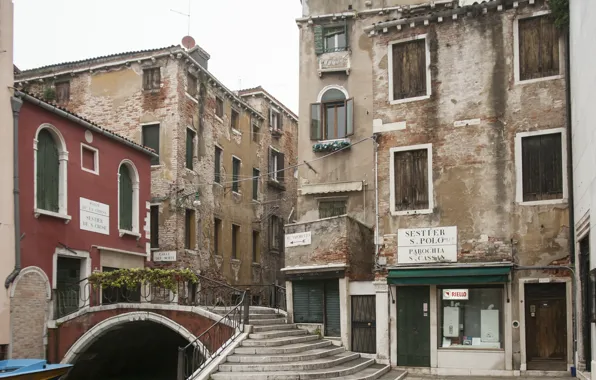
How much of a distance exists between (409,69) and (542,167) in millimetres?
4209

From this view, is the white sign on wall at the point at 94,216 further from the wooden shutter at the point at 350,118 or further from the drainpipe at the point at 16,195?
Result: the wooden shutter at the point at 350,118

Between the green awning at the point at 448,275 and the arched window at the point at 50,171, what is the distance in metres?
8.55

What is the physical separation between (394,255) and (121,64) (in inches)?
486

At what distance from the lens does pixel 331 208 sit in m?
20.8

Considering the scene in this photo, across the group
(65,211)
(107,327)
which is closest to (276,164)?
(65,211)

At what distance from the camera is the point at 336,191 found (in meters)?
20.5

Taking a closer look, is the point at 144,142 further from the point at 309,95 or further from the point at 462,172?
the point at 462,172

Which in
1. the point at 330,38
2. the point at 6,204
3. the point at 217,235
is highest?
the point at 330,38

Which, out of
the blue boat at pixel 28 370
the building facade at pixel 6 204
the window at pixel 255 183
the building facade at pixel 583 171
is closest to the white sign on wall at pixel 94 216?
the building facade at pixel 6 204

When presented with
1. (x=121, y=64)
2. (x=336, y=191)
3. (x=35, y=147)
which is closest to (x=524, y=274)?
(x=336, y=191)

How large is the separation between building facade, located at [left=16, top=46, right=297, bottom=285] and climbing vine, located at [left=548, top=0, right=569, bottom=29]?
1243 centimetres

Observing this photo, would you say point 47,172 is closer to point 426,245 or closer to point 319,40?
point 319,40

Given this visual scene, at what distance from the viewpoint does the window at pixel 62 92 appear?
24.5 metres

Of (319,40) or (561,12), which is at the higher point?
(319,40)
